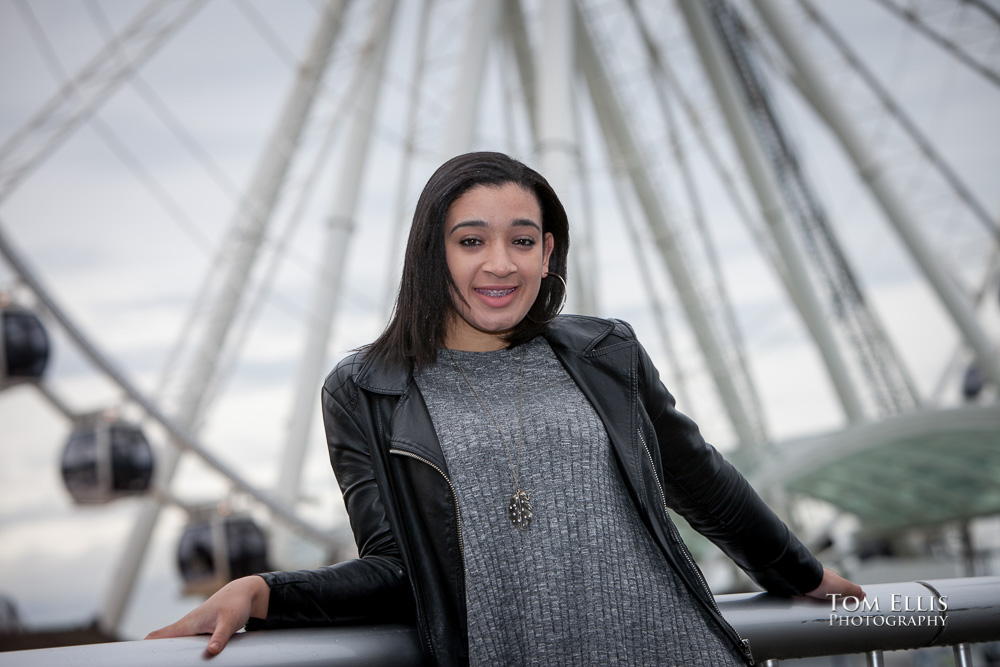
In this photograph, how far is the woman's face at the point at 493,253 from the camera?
1791mm

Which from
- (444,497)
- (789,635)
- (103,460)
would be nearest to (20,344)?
(103,460)

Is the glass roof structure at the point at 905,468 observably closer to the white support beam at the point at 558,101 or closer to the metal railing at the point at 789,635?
the white support beam at the point at 558,101

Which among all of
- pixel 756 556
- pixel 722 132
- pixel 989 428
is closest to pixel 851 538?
pixel 989 428

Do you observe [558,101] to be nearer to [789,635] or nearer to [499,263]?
[499,263]

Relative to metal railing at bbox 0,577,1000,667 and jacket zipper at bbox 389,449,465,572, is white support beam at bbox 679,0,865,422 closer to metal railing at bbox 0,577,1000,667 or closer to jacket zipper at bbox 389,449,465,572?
metal railing at bbox 0,577,1000,667

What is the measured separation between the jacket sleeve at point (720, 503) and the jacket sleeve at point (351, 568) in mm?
533

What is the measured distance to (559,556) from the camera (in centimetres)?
165

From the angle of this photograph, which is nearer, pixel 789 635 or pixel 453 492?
pixel 453 492

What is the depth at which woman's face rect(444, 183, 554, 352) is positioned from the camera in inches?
70.5

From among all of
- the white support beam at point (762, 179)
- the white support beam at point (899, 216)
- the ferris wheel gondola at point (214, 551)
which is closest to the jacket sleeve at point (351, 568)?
the ferris wheel gondola at point (214, 551)

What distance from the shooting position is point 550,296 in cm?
197

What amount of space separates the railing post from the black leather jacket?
387 millimetres

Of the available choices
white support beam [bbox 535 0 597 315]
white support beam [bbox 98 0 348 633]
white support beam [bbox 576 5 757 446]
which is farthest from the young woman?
white support beam [bbox 576 5 757 446]

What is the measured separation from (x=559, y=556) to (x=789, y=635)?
1.58 ft
